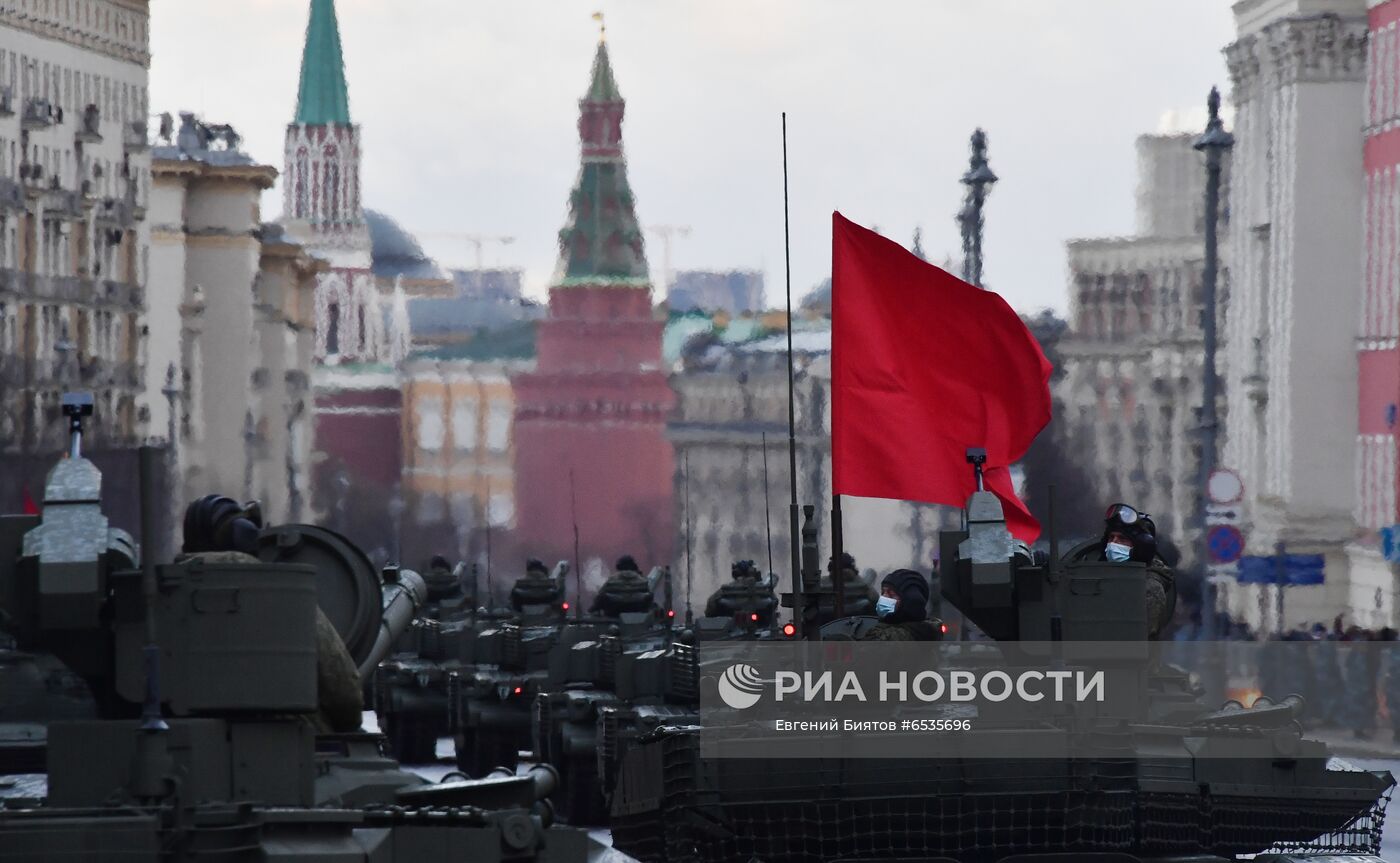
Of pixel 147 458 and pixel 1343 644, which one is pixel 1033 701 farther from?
pixel 1343 644

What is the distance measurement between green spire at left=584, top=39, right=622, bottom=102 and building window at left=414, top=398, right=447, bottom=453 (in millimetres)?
12662

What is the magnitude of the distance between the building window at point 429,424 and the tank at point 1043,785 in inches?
4391

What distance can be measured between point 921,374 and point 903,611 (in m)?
1.77

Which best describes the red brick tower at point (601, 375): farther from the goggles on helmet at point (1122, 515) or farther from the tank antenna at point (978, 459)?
the tank antenna at point (978, 459)

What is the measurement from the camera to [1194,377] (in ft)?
404

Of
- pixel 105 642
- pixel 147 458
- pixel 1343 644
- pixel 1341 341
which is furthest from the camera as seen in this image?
pixel 1341 341

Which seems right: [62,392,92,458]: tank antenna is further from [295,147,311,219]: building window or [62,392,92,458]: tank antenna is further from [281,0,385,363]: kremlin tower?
[295,147,311,219]: building window

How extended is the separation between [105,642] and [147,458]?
1243mm

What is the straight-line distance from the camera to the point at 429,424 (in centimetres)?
13362

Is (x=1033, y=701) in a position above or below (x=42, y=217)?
below

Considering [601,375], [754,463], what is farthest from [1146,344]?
[601,375]

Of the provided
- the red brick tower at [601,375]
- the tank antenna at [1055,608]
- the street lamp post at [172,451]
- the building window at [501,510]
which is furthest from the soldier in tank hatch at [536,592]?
the red brick tower at [601,375]

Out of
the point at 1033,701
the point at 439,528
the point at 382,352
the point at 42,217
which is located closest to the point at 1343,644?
the point at 1033,701

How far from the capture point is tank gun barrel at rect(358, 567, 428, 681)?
18156 mm
